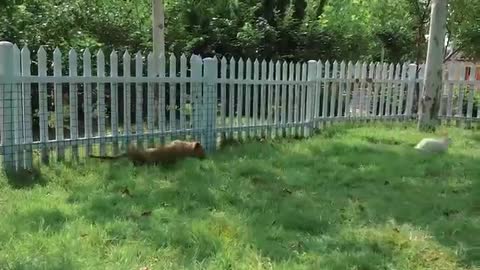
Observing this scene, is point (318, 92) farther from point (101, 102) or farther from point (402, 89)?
point (101, 102)

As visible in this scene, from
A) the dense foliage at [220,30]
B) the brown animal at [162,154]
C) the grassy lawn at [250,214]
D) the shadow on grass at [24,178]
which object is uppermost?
the dense foliage at [220,30]

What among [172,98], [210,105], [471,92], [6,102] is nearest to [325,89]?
[210,105]

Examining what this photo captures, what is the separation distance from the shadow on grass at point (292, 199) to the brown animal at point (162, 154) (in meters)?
0.21

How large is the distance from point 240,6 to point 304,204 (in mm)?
10232

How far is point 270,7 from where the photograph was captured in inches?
575

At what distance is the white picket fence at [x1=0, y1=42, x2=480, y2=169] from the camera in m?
5.55

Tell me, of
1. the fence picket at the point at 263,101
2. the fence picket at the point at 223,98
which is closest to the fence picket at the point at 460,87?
the fence picket at the point at 263,101

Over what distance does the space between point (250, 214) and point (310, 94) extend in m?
4.98

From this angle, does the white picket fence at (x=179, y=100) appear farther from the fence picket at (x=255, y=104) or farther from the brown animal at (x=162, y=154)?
the brown animal at (x=162, y=154)

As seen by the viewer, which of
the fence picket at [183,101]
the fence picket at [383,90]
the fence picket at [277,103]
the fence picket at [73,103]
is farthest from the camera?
the fence picket at [383,90]

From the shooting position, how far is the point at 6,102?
17.5 ft

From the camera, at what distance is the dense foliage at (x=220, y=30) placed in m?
10.7

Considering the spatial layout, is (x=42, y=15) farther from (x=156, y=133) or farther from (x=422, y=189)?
(x=422, y=189)

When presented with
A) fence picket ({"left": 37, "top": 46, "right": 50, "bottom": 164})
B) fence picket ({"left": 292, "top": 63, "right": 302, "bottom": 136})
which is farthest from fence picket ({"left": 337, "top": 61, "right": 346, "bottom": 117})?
fence picket ({"left": 37, "top": 46, "right": 50, "bottom": 164})
